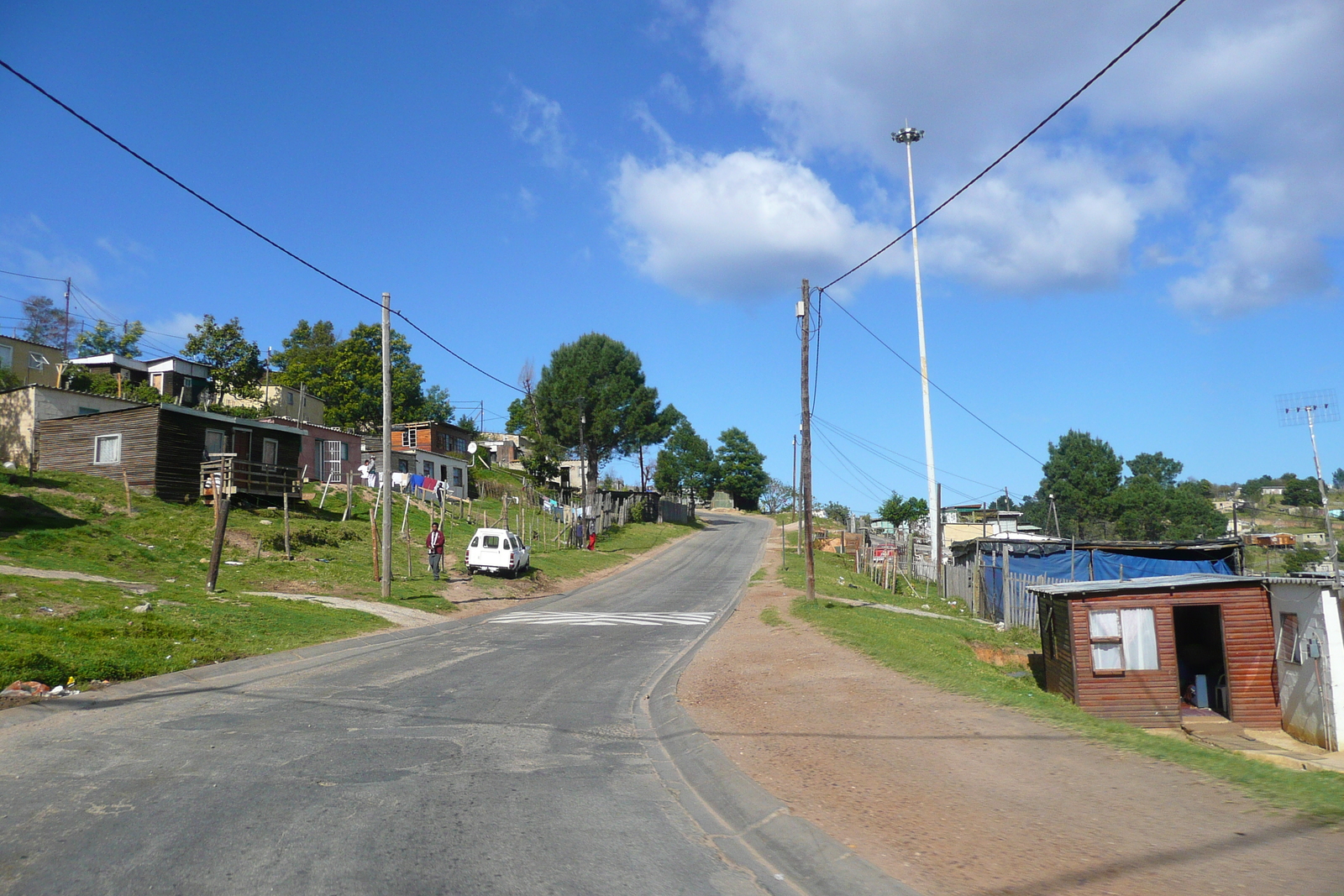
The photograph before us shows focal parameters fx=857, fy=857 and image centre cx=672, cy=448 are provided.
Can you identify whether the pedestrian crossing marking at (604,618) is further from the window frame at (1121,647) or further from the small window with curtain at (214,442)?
the small window with curtain at (214,442)

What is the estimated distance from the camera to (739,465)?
371ft

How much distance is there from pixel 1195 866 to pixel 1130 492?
91.1 m

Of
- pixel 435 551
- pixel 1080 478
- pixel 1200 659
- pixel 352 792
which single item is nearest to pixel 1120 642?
pixel 1200 659

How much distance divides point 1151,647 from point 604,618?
12905mm

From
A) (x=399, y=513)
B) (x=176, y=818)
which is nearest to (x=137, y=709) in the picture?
(x=176, y=818)

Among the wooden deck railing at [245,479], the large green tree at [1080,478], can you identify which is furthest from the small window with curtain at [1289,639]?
the large green tree at [1080,478]

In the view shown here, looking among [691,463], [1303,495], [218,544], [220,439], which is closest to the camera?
[218,544]

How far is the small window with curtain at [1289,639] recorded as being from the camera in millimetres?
14305

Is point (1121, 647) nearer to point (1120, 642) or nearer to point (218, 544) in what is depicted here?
point (1120, 642)

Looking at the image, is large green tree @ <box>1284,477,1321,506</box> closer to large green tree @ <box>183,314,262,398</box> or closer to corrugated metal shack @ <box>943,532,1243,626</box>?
corrugated metal shack @ <box>943,532,1243,626</box>

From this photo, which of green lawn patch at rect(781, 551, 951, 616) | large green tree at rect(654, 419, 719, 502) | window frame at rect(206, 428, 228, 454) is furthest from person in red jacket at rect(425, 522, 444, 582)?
large green tree at rect(654, 419, 719, 502)

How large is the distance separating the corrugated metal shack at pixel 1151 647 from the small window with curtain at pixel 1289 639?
0.17 metres

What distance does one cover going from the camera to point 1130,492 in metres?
85.5

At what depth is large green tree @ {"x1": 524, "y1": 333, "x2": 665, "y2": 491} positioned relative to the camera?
68312 mm
